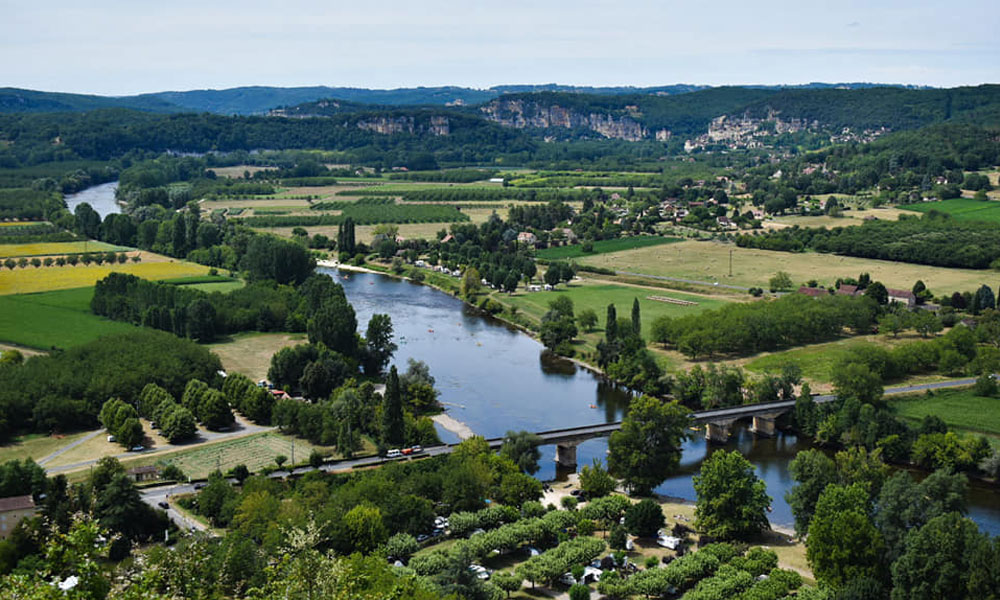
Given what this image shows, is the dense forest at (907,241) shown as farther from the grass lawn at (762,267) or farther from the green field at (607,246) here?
the green field at (607,246)

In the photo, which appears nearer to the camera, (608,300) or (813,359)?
(813,359)

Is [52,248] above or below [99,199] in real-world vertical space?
below

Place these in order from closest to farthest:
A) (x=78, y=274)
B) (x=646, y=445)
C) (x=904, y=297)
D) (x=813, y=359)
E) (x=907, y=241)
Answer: (x=646, y=445), (x=813, y=359), (x=904, y=297), (x=78, y=274), (x=907, y=241)

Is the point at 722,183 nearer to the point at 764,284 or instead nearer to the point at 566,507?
the point at 764,284

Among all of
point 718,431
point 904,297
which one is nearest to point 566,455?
point 718,431

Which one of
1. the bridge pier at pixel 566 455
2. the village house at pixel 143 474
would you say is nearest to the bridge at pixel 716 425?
the bridge pier at pixel 566 455

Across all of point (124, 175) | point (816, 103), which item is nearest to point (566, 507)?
point (124, 175)

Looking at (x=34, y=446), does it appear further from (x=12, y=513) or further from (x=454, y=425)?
(x=454, y=425)

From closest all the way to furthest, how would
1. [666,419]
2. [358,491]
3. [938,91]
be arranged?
[358,491]
[666,419]
[938,91]
